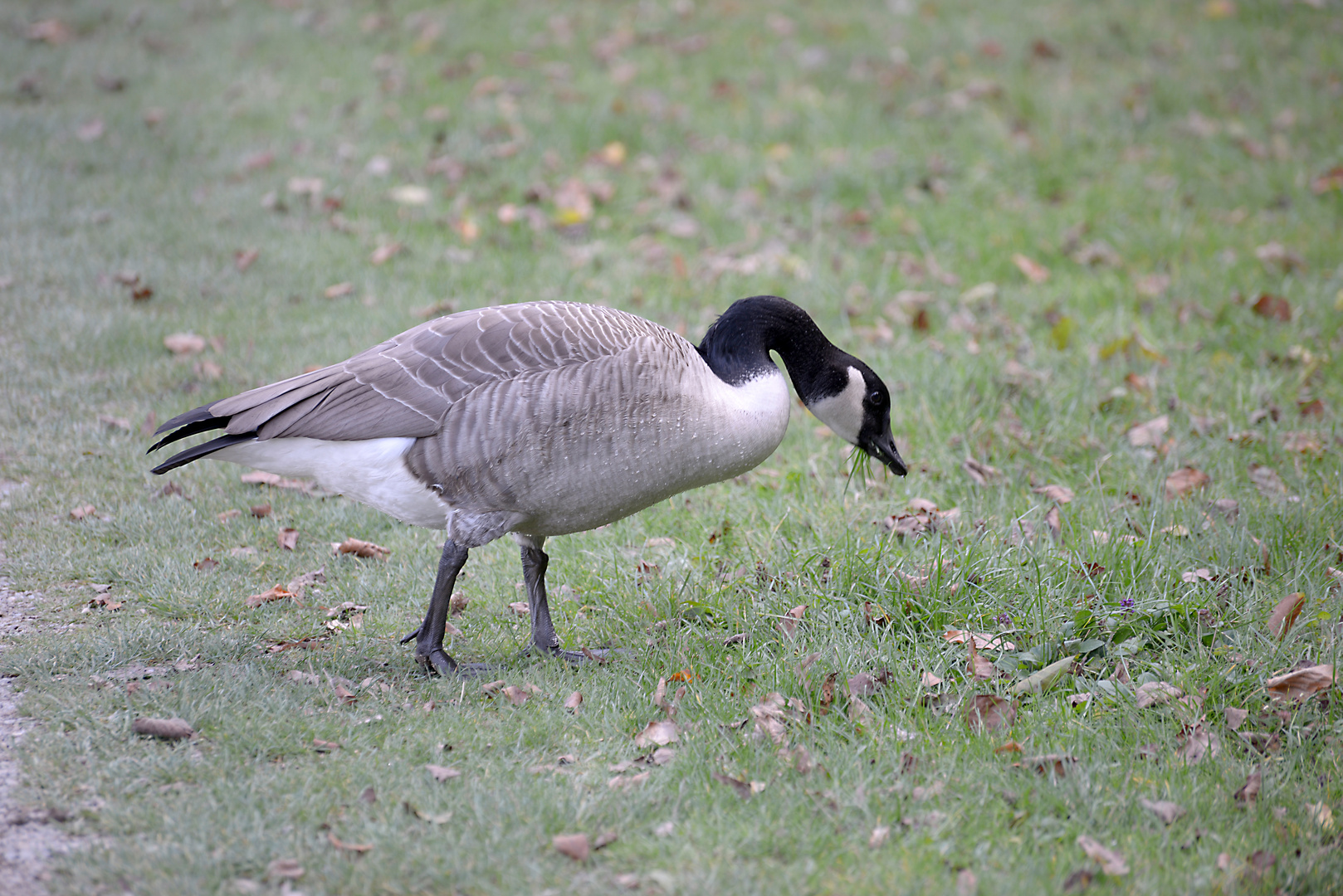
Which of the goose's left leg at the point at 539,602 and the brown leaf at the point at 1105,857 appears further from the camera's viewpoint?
the goose's left leg at the point at 539,602

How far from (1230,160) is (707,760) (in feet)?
27.3

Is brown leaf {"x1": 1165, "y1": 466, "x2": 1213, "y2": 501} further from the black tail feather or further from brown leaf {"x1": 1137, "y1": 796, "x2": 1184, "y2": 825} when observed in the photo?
the black tail feather

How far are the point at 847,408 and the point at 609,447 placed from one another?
108 cm

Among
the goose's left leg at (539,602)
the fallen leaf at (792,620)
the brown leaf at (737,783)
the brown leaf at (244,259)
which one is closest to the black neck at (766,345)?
the fallen leaf at (792,620)

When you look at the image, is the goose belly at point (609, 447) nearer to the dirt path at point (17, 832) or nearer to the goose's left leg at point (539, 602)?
the goose's left leg at point (539, 602)

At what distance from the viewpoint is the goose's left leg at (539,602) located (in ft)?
14.5

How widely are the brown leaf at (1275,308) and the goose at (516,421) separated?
459 centimetres

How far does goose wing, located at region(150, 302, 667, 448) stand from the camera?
4.05 metres

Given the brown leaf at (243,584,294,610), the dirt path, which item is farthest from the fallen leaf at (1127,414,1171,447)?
the dirt path

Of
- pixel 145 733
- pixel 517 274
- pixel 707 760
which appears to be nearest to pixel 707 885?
pixel 707 760

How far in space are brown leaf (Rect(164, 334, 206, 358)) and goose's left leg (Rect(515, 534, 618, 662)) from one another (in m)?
3.45

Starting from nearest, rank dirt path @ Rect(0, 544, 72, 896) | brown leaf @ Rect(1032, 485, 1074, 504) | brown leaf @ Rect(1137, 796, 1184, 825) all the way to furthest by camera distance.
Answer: dirt path @ Rect(0, 544, 72, 896) → brown leaf @ Rect(1137, 796, 1184, 825) → brown leaf @ Rect(1032, 485, 1074, 504)

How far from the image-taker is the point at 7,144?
9492 mm

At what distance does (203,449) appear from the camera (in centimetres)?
404
